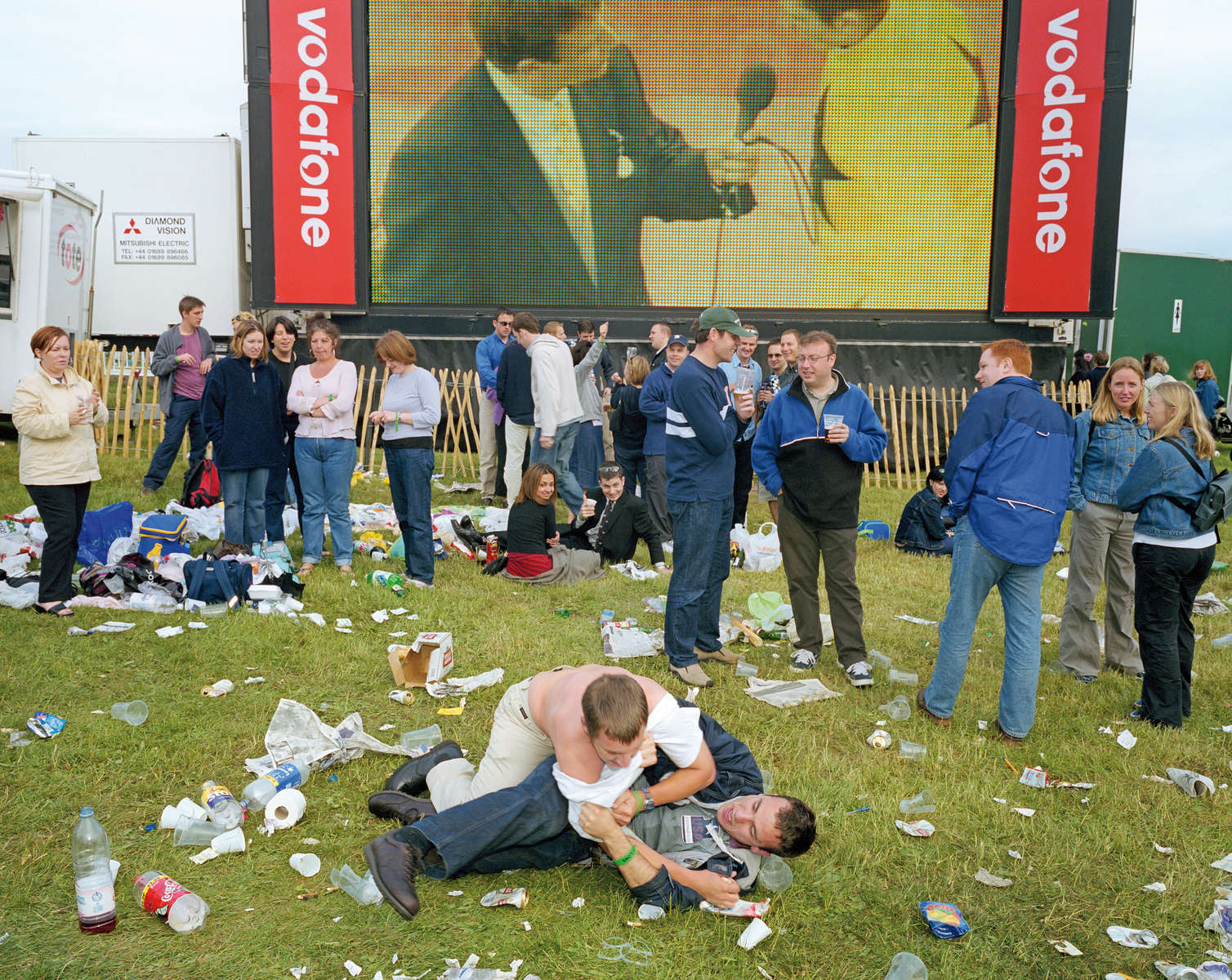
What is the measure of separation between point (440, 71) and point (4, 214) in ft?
17.1

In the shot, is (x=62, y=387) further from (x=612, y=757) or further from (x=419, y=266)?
(x=419, y=266)

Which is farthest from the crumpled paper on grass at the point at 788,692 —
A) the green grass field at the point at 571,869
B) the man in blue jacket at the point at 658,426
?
the man in blue jacket at the point at 658,426

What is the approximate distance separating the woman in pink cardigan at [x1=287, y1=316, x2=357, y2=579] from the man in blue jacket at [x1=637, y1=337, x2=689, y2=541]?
2409 millimetres

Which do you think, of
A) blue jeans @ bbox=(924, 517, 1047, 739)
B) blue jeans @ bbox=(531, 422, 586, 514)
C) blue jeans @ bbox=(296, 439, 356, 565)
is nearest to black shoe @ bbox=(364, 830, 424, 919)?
blue jeans @ bbox=(924, 517, 1047, 739)

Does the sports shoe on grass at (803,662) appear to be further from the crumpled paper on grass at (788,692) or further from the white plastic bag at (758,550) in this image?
the white plastic bag at (758,550)

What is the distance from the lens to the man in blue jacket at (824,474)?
5543 millimetres

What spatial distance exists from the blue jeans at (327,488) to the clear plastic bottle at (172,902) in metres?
4.16

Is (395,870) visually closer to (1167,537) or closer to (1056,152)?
(1167,537)

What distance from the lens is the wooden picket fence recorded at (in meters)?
11.9

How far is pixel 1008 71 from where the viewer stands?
37.1 ft

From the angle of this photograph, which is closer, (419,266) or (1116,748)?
→ (1116,748)

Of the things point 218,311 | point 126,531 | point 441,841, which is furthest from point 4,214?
point 441,841

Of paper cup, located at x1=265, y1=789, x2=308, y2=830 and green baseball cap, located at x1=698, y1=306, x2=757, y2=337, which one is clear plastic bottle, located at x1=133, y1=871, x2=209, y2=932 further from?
green baseball cap, located at x1=698, y1=306, x2=757, y2=337

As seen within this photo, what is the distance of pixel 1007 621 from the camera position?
4773 mm
